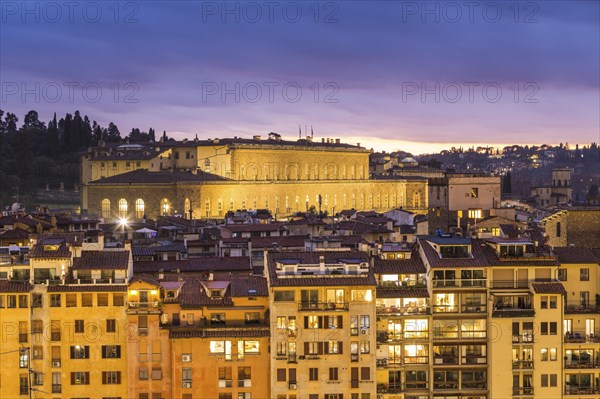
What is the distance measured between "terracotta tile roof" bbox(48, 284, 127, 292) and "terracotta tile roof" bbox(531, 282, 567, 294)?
1334cm

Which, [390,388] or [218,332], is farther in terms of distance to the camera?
[390,388]

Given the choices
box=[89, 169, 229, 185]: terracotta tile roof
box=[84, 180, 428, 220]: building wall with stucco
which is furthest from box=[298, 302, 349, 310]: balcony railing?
box=[89, 169, 229, 185]: terracotta tile roof

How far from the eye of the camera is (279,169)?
10769cm

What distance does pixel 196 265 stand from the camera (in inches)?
1563

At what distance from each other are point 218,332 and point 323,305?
135 inches

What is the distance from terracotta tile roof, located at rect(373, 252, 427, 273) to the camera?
35.0 metres

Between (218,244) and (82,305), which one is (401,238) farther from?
(82,305)

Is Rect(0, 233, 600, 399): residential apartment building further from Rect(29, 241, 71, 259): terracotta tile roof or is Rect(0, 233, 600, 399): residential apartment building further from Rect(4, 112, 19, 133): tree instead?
Rect(4, 112, 19, 133): tree

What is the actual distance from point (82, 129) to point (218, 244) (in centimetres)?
8610

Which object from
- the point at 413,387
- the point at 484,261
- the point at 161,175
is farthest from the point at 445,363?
the point at 161,175

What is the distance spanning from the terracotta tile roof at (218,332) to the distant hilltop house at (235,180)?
177ft

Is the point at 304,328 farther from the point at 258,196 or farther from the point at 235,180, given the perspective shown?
the point at 258,196

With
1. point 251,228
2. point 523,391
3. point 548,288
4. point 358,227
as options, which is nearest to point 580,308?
point 548,288

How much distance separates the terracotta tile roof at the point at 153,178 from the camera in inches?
3442
